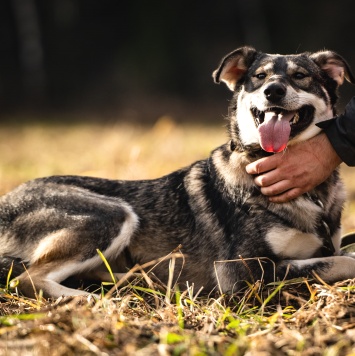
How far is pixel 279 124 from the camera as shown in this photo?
367 centimetres

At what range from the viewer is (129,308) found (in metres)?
3.14

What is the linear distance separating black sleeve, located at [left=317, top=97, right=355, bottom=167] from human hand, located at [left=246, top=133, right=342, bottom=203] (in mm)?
52

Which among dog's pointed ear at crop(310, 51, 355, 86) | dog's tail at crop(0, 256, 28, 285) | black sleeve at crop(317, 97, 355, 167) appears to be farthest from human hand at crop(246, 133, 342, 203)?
dog's tail at crop(0, 256, 28, 285)

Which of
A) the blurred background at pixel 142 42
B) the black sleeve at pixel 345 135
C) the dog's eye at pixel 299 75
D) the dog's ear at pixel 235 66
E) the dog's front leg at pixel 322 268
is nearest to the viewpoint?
the dog's front leg at pixel 322 268

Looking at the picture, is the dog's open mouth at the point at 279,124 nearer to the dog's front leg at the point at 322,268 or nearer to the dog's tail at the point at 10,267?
the dog's front leg at the point at 322,268

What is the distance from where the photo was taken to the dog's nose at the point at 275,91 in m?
3.62

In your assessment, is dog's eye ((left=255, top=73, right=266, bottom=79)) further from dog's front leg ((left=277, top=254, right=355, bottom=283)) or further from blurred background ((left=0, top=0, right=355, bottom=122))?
blurred background ((left=0, top=0, right=355, bottom=122))

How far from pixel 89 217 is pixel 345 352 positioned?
6.88 feet

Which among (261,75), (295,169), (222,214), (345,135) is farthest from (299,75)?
(222,214)

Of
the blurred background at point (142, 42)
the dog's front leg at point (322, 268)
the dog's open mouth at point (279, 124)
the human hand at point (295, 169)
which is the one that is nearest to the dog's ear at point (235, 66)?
the dog's open mouth at point (279, 124)

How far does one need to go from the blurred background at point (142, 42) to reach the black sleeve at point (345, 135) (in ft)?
49.0

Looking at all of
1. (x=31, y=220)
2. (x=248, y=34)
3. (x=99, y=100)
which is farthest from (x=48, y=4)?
(x=31, y=220)

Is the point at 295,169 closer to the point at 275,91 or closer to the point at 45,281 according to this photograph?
the point at 275,91

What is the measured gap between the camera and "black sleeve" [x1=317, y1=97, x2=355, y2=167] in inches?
142
